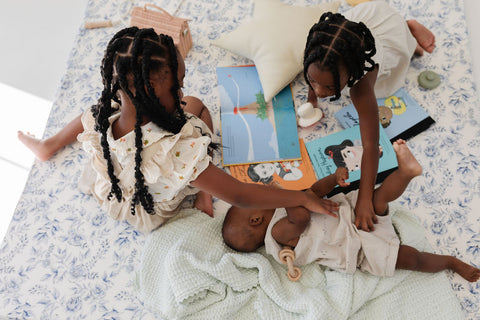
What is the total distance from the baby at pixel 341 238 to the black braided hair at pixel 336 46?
0.27 m

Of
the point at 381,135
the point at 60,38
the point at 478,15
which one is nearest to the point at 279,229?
the point at 381,135

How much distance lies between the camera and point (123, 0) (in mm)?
1439

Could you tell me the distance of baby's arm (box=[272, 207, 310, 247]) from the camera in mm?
920

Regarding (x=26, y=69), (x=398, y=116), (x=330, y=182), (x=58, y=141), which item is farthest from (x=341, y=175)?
(x=26, y=69)

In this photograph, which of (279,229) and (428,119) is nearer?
(279,229)

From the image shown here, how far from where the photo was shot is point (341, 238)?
924 millimetres

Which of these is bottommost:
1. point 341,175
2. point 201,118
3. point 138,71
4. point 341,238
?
point 341,238

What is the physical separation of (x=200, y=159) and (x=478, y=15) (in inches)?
46.0

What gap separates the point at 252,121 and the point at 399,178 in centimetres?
50

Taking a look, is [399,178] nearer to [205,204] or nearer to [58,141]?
[205,204]

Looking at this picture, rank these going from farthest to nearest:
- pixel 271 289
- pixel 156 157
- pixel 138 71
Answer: pixel 271 289 → pixel 156 157 → pixel 138 71

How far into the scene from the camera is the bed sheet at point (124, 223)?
98cm

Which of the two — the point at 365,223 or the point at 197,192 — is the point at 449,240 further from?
the point at 197,192

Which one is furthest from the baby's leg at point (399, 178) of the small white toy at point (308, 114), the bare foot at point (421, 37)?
the bare foot at point (421, 37)
